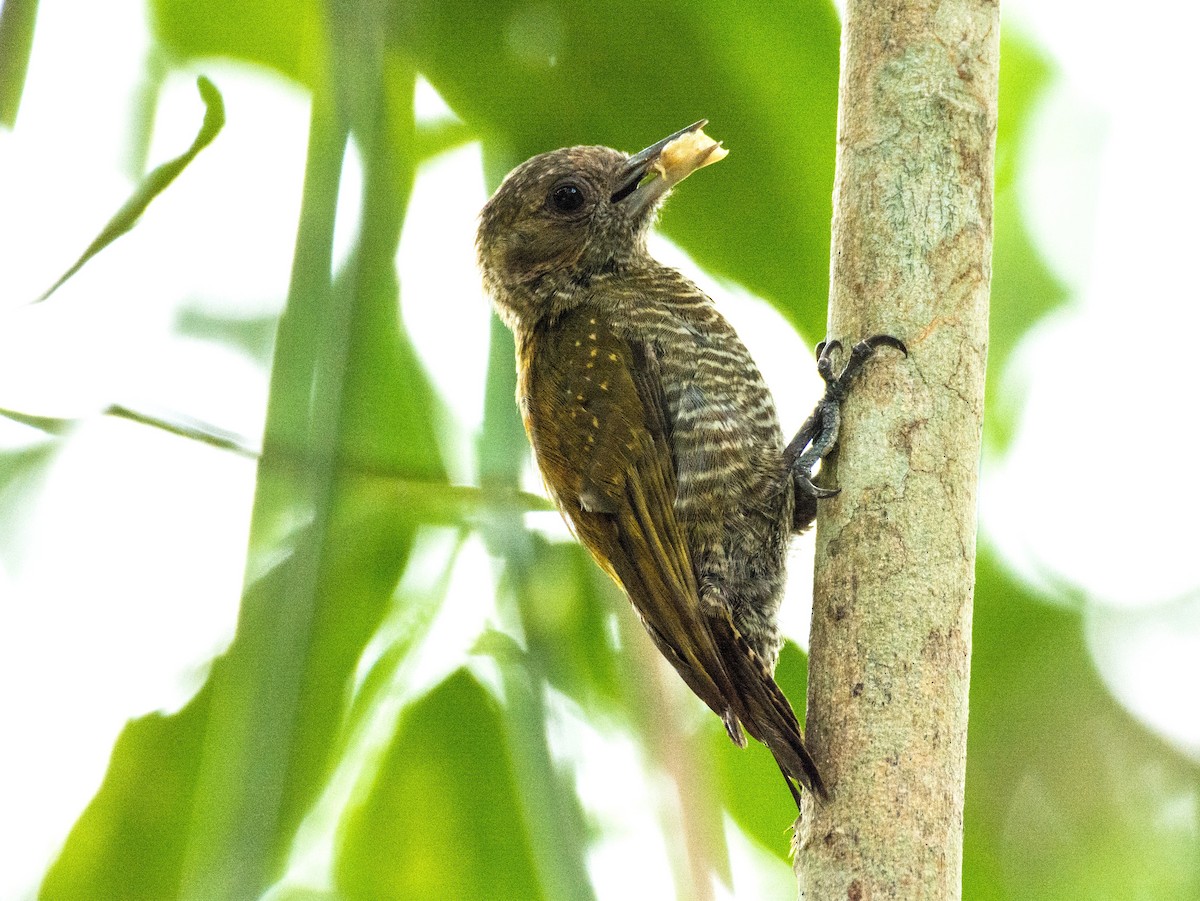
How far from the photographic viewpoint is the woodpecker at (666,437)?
2393 millimetres

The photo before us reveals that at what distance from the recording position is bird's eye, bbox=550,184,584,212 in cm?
320

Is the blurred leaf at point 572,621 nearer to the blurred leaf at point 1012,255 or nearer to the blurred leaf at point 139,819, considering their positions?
the blurred leaf at point 139,819

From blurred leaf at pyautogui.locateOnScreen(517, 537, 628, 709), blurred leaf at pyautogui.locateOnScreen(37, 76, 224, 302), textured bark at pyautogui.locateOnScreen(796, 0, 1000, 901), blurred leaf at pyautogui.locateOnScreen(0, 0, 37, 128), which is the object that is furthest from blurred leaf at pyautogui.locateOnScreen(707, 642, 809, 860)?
blurred leaf at pyautogui.locateOnScreen(0, 0, 37, 128)

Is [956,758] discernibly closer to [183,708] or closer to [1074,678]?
[183,708]

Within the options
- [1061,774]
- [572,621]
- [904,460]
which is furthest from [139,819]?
[1061,774]

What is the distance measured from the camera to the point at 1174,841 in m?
3.42

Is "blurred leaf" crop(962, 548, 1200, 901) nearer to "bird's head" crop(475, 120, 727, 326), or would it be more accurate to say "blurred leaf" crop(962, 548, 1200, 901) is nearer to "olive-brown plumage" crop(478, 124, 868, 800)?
"olive-brown plumage" crop(478, 124, 868, 800)

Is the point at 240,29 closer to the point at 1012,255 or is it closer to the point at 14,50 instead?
the point at 14,50

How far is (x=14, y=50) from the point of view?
1.47 meters

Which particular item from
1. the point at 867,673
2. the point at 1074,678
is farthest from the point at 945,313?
the point at 1074,678

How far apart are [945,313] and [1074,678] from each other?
1.50m

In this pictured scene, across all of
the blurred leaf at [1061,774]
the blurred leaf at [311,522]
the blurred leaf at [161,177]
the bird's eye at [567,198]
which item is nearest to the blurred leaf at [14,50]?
the blurred leaf at [161,177]

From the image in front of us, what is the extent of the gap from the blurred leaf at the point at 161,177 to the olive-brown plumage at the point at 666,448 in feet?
3.83

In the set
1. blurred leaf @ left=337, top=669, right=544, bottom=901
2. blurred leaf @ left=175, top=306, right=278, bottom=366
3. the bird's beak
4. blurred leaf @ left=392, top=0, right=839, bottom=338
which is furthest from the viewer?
the bird's beak
